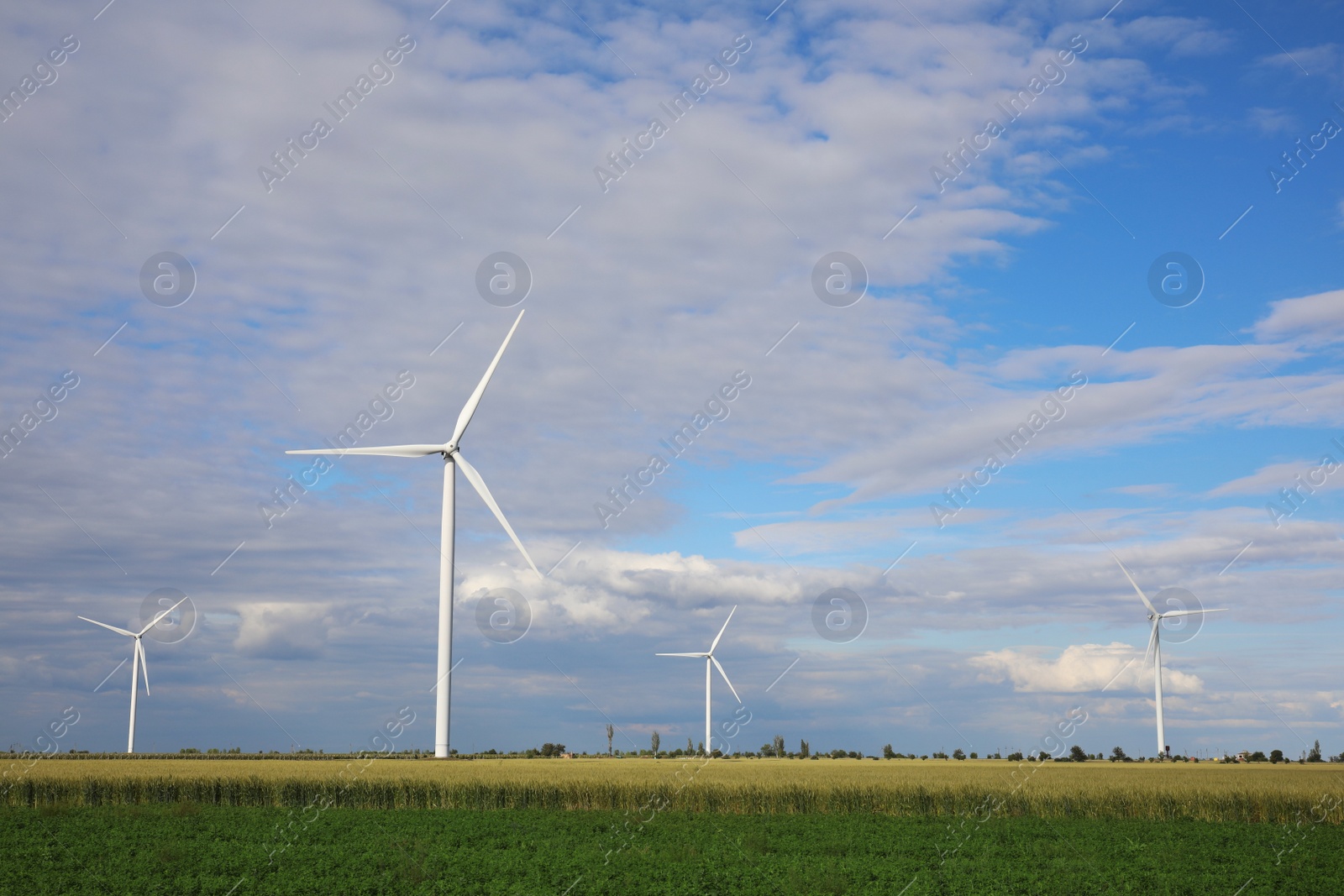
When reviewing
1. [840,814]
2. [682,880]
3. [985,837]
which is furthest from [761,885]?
[840,814]

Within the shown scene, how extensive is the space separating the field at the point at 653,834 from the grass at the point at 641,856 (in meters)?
0.12

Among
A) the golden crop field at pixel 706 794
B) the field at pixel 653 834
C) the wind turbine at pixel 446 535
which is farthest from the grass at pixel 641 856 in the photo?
the wind turbine at pixel 446 535

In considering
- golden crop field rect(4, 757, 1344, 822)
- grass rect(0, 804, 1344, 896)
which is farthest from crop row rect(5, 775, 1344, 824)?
grass rect(0, 804, 1344, 896)

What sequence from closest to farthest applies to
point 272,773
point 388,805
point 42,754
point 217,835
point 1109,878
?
1. point 1109,878
2. point 217,835
3. point 388,805
4. point 272,773
5. point 42,754

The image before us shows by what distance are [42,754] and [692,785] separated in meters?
87.2

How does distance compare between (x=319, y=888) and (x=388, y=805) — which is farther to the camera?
(x=388, y=805)

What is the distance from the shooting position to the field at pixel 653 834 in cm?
2567

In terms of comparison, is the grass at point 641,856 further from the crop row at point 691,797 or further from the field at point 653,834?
the crop row at point 691,797

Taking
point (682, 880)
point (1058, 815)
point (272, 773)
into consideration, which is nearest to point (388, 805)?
point (272, 773)

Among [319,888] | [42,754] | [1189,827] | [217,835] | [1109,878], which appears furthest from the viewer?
[42,754]

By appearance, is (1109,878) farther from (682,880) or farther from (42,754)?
(42,754)

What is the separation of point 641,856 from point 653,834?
17.6 feet

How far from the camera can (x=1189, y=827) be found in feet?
122

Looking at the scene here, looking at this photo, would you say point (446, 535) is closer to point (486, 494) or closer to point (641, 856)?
point (486, 494)
